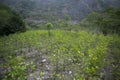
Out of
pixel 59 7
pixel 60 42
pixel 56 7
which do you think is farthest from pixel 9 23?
pixel 59 7

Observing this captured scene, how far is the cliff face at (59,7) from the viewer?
55656 mm

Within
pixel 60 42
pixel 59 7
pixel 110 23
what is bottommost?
pixel 59 7

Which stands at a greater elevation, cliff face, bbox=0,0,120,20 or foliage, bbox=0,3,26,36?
foliage, bbox=0,3,26,36

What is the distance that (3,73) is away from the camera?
4.98 m

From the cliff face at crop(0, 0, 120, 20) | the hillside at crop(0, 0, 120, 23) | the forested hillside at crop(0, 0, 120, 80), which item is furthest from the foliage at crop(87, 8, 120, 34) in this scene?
the cliff face at crop(0, 0, 120, 20)

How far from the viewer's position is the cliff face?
183 feet

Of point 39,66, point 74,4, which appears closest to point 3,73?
point 39,66

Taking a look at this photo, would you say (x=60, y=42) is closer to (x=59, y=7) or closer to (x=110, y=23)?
(x=110, y=23)

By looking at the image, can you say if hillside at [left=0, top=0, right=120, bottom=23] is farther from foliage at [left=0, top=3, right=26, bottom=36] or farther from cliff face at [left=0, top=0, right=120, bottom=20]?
foliage at [left=0, top=3, right=26, bottom=36]

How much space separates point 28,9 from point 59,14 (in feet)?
39.7

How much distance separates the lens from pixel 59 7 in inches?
2425

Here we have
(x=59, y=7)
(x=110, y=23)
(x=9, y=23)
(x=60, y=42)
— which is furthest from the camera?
(x=59, y=7)

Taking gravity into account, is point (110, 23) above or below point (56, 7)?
above

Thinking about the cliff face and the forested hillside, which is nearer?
the forested hillside
